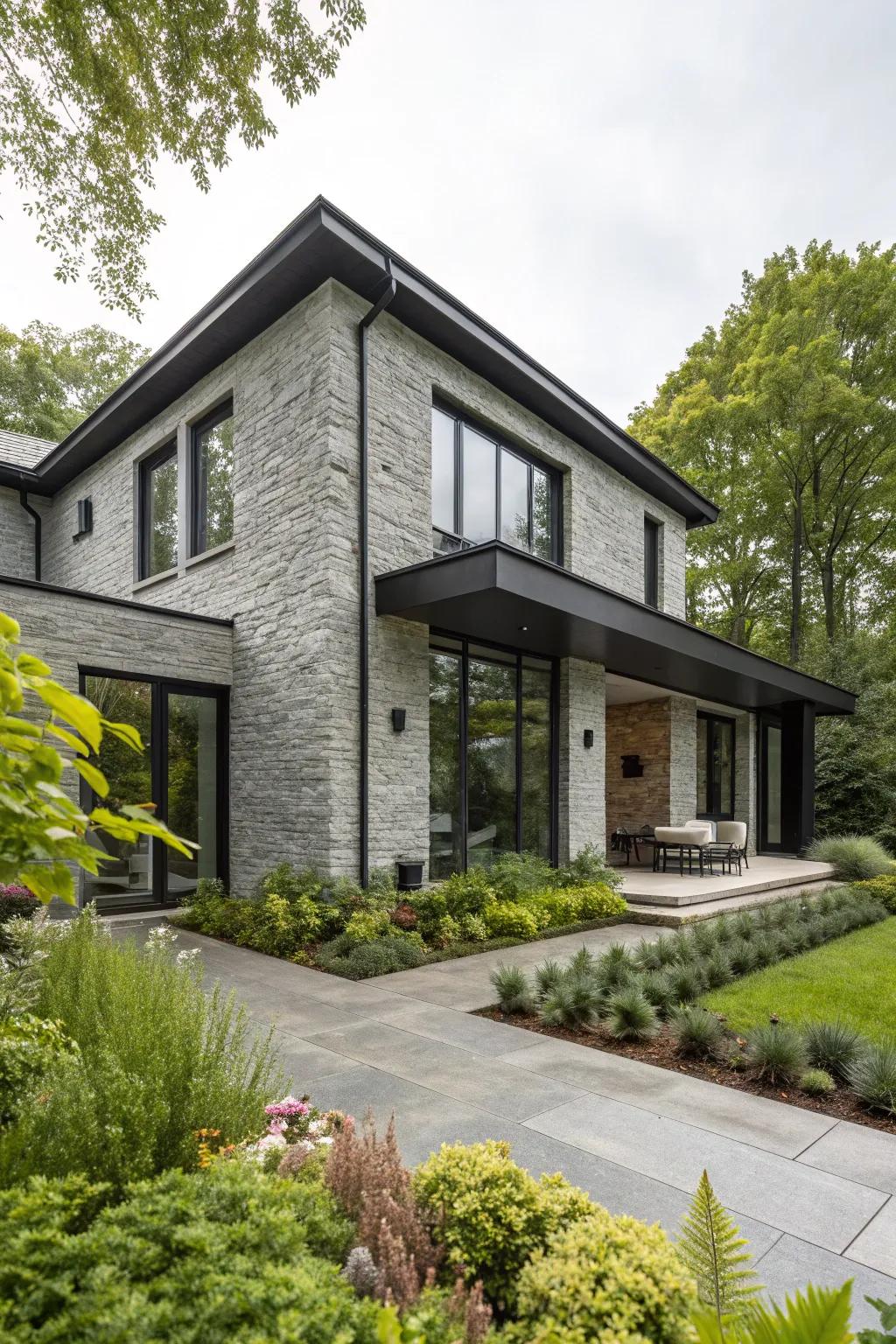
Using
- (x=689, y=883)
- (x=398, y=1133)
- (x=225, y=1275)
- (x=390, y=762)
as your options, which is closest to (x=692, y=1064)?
(x=398, y=1133)

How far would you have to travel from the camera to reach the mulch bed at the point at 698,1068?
11.5ft

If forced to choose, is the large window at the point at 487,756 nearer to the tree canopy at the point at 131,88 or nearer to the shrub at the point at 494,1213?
the tree canopy at the point at 131,88

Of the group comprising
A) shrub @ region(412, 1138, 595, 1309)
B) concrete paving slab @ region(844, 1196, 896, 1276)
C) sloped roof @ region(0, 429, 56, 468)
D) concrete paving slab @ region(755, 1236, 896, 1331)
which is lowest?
concrete paving slab @ region(844, 1196, 896, 1276)

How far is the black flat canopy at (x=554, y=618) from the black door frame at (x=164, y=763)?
2.51m

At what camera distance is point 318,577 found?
770cm

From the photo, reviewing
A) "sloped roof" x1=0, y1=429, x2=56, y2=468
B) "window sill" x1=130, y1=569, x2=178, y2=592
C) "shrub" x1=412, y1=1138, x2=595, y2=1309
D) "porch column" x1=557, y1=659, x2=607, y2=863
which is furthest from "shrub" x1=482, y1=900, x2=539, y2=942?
"sloped roof" x1=0, y1=429, x2=56, y2=468

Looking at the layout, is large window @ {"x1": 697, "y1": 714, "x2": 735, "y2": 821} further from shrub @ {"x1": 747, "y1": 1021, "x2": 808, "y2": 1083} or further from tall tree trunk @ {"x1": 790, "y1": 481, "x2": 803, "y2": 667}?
shrub @ {"x1": 747, "y1": 1021, "x2": 808, "y2": 1083}

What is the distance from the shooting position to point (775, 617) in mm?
23000

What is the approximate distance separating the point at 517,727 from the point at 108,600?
525 centimetres

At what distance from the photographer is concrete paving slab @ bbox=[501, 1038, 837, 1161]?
3.21 meters

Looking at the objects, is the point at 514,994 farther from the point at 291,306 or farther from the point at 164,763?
the point at 291,306

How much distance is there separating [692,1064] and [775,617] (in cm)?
2130

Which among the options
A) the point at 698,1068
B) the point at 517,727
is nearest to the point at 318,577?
the point at 517,727

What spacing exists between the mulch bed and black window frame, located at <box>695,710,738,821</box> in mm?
11038
